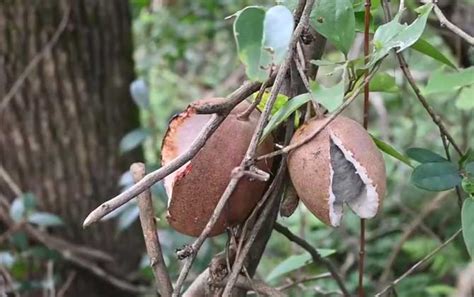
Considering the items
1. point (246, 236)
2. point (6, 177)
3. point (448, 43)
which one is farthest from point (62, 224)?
point (246, 236)

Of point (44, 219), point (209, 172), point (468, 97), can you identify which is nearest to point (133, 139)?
point (44, 219)

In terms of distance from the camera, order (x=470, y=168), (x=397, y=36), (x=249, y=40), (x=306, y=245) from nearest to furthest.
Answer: (x=249, y=40), (x=397, y=36), (x=470, y=168), (x=306, y=245)

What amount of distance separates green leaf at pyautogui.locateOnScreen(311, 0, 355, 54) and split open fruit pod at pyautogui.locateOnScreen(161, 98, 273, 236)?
8 centimetres

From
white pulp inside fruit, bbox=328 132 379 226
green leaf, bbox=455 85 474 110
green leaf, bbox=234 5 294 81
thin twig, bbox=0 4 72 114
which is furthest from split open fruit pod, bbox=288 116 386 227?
thin twig, bbox=0 4 72 114

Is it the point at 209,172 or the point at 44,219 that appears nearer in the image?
the point at 209,172

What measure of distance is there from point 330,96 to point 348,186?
6 cm

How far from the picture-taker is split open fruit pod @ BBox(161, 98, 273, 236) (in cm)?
56

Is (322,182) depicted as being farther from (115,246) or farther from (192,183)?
(115,246)

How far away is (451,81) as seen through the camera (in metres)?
0.69

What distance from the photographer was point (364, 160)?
0.52 meters

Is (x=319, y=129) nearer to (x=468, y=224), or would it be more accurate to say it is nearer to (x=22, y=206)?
(x=468, y=224)

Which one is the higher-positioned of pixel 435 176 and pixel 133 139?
pixel 435 176

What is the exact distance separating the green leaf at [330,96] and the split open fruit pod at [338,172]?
0.02 m

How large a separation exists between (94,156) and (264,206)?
113cm
